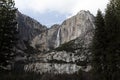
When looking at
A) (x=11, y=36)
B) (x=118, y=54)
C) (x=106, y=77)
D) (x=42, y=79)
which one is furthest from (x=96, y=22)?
(x=42, y=79)

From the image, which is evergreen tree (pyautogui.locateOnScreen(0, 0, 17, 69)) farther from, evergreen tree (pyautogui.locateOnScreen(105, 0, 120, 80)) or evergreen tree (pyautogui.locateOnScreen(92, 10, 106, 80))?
evergreen tree (pyautogui.locateOnScreen(105, 0, 120, 80))

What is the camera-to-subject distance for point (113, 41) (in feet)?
129

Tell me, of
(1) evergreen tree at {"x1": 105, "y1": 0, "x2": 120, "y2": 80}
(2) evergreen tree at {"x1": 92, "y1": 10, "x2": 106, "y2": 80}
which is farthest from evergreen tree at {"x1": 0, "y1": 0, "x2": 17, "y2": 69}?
(1) evergreen tree at {"x1": 105, "y1": 0, "x2": 120, "y2": 80}

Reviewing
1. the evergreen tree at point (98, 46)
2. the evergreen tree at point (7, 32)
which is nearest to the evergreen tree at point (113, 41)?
the evergreen tree at point (98, 46)

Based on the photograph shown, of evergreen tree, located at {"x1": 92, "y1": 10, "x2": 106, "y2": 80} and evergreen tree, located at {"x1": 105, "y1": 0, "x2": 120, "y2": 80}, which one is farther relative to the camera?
evergreen tree, located at {"x1": 92, "y1": 10, "x2": 106, "y2": 80}

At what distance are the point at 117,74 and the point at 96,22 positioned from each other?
27.8 feet

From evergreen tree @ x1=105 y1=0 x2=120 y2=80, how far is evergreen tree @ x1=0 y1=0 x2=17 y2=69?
42.4ft

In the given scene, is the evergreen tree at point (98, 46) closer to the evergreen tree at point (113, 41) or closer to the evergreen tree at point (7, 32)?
the evergreen tree at point (113, 41)

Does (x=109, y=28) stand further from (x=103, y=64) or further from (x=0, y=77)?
(x=0, y=77)

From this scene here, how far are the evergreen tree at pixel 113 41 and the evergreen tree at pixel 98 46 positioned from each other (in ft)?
2.19

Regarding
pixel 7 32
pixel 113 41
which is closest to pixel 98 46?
pixel 113 41

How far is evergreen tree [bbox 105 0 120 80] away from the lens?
37219 mm

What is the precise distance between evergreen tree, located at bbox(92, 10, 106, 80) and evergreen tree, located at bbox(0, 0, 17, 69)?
1108 centimetres

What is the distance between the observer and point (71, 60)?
191 m
